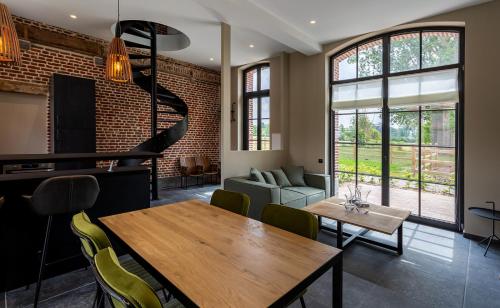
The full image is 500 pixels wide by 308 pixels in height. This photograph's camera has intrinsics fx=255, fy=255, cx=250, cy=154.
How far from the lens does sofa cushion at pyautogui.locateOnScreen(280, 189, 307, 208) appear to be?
13.4ft

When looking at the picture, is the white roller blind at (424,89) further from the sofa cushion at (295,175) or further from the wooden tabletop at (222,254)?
the wooden tabletop at (222,254)

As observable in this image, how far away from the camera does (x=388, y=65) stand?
467cm

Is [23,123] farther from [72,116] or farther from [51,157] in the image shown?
[51,157]

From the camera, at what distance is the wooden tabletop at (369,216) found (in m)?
2.79

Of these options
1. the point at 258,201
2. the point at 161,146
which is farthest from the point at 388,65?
the point at 161,146

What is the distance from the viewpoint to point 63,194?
224cm

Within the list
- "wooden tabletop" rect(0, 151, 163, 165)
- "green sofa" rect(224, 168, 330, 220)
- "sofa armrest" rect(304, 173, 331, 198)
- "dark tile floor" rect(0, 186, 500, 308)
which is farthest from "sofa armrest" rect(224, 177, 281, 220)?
"wooden tabletop" rect(0, 151, 163, 165)

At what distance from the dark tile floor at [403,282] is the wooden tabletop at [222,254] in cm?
104

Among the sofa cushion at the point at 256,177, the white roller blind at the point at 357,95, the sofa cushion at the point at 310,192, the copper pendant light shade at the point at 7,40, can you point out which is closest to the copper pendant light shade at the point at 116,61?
the copper pendant light shade at the point at 7,40

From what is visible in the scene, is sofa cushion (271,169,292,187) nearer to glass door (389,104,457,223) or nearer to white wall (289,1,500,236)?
glass door (389,104,457,223)

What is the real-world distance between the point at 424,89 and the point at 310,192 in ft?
8.39

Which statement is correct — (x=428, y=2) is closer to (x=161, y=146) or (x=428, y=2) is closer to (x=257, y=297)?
(x=257, y=297)

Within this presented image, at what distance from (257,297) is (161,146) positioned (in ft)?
14.7

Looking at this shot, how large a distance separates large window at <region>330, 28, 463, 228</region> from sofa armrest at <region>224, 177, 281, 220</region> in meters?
2.04
